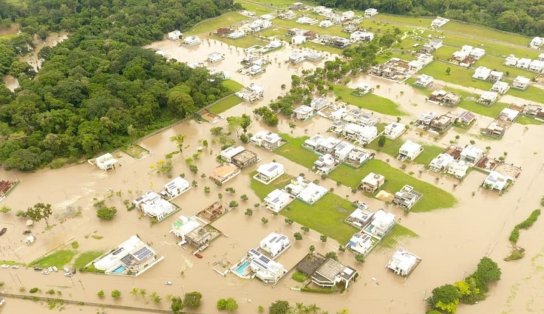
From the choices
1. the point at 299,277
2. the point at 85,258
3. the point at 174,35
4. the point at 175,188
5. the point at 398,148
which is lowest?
the point at 299,277

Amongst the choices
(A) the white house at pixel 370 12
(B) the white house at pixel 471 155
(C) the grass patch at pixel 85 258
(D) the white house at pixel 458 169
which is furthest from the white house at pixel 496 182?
(A) the white house at pixel 370 12

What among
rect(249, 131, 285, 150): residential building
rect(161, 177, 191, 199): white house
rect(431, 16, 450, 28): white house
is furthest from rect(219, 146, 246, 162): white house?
rect(431, 16, 450, 28): white house

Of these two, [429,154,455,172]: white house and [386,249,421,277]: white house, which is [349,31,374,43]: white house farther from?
[386,249,421,277]: white house

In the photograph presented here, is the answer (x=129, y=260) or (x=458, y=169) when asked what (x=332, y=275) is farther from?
(x=458, y=169)

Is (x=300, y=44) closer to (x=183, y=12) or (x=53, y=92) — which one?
(x=183, y=12)

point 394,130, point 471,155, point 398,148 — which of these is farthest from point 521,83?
point 398,148

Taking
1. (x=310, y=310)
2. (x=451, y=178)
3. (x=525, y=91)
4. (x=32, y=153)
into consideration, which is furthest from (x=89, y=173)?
(x=525, y=91)
